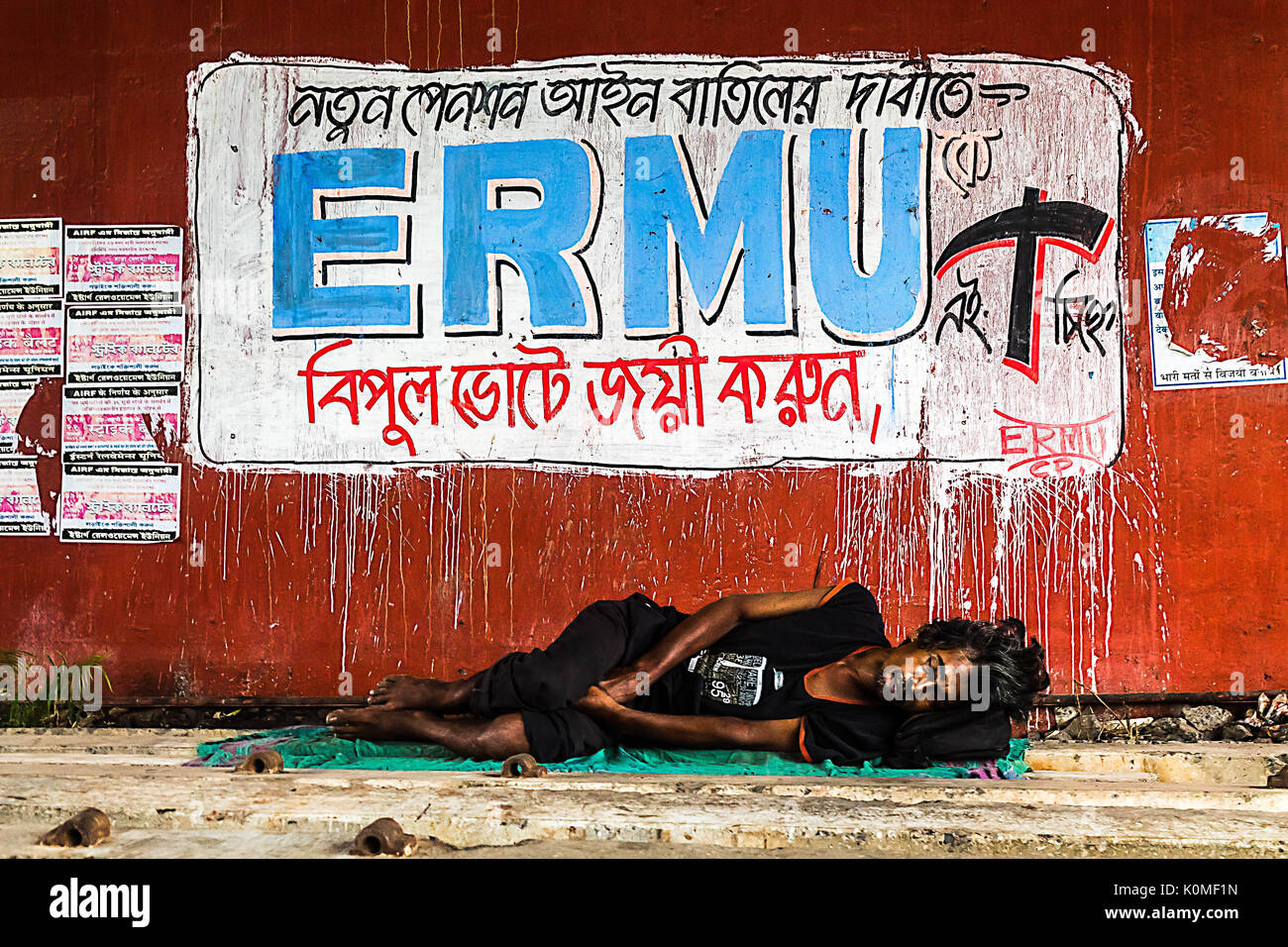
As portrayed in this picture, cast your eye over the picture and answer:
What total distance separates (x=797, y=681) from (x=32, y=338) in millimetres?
3633

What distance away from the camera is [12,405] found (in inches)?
168

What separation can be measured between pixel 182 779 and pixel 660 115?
3079mm

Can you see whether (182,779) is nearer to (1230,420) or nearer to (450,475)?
(450,475)

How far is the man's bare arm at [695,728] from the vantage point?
2939 millimetres

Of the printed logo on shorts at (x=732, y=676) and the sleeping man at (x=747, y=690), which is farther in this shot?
the printed logo on shorts at (x=732, y=676)

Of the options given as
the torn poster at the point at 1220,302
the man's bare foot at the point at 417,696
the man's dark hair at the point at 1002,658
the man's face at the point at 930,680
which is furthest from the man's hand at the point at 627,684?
the torn poster at the point at 1220,302

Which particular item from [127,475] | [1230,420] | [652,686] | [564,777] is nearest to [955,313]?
[1230,420]

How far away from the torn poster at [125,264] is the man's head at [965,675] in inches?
134

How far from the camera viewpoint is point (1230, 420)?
13.0 ft

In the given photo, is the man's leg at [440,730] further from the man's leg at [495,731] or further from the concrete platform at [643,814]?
the concrete platform at [643,814]

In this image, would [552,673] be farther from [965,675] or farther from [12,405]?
[12,405]

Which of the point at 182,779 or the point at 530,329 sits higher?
the point at 530,329

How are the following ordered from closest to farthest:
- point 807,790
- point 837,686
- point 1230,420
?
point 807,790, point 837,686, point 1230,420

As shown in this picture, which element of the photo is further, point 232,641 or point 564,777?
point 232,641
